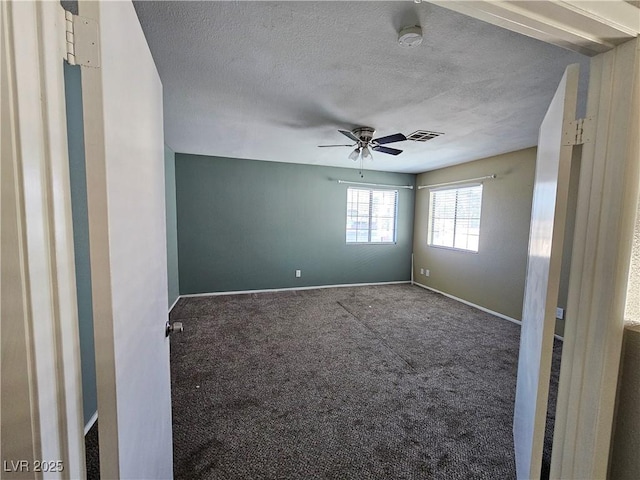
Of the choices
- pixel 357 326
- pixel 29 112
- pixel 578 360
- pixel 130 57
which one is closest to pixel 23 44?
pixel 29 112

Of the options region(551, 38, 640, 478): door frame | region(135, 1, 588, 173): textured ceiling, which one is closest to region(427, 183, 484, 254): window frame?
region(135, 1, 588, 173): textured ceiling

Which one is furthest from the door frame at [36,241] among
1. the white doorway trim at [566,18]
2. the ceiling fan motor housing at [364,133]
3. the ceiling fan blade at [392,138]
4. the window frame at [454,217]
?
the window frame at [454,217]

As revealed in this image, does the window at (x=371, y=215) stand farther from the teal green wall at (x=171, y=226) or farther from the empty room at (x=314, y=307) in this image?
the teal green wall at (x=171, y=226)

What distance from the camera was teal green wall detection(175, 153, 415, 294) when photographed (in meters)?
4.32

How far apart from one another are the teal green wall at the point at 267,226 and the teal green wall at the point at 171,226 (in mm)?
147

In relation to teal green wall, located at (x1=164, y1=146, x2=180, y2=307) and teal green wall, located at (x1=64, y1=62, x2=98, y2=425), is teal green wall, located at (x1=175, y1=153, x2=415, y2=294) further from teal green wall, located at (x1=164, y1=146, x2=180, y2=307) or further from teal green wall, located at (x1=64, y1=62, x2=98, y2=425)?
teal green wall, located at (x1=64, y1=62, x2=98, y2=425)

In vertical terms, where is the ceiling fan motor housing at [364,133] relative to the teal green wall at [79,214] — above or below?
above

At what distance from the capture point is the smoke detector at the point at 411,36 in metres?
1.31

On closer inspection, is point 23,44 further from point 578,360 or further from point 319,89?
point 319,89

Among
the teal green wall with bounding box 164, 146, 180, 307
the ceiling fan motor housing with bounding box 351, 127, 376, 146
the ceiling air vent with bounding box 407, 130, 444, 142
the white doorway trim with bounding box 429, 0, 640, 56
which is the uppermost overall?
the ceiling air vent with bounding box 407, 130, 444, 142

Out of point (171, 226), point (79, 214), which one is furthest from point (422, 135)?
point (171, 226)

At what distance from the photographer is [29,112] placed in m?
0.46

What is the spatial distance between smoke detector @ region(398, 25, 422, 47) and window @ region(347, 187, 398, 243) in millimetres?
3735

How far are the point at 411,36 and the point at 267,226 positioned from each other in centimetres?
369
